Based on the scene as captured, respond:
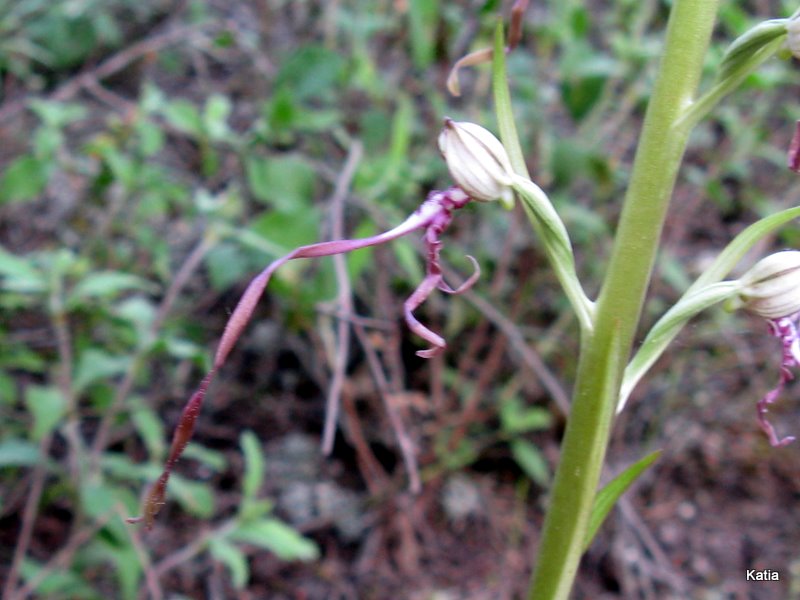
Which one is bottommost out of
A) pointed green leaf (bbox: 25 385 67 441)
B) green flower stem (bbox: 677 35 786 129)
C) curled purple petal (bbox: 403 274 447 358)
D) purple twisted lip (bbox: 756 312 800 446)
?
pointed green leaf (bbox: 25 385 67 441)

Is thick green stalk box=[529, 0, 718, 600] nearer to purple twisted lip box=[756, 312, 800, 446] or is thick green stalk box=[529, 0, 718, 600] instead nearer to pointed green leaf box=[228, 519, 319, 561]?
purple twisted lip box=[756, 312, 800, 446]

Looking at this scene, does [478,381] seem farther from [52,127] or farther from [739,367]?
[52,127]

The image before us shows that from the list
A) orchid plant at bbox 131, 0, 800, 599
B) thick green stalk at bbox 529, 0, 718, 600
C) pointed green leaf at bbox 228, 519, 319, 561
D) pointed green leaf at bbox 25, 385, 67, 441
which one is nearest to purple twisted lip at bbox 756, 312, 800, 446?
orchid plant at bbox 131, 0, 800, 599

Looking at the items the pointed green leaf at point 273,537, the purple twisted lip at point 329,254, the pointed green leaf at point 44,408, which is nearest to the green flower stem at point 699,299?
the purple twisted lip at point 329,254

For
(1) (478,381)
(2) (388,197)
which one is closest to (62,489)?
(2) (388,197)

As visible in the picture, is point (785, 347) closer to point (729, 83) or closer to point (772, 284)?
point (772, 284)

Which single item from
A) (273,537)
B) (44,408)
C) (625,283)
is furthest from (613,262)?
(44,408)

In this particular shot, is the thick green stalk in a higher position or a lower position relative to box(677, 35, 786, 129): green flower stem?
lower

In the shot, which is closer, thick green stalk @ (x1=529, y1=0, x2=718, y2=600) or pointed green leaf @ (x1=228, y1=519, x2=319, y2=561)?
thick green stalk @ (x1=529, y1=0, x2=718, y2=600)
